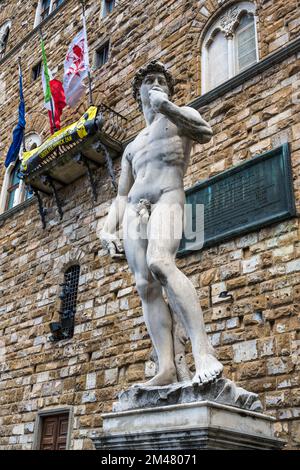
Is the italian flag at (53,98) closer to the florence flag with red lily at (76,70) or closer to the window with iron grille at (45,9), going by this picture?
the florence flag with red lily at (76,70)

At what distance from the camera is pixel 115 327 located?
287 inches

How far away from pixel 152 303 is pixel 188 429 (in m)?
1.02

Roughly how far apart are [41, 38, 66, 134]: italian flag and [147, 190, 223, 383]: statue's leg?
22.3 ft

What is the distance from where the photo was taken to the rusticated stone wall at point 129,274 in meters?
5.45

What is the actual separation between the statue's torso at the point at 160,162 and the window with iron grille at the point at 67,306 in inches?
194

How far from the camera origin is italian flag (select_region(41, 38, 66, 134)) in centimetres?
980

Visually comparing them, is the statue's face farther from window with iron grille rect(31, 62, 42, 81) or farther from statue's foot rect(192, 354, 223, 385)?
window with iron grille rect(31, 62, 42, 81)

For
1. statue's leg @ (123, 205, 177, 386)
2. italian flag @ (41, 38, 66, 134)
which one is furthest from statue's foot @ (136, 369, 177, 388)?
italian flag @ (41, 38, 66, 134)

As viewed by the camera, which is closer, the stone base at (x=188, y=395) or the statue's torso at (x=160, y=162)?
the stone base at (x=188, y=395)

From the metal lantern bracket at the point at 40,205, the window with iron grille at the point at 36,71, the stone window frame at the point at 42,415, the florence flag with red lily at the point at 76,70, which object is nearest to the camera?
the stone window frame at the point at 42,415

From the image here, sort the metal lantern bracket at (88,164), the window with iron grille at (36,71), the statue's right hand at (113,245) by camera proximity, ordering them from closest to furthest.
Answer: the statue's right hand at (113,245) → the metal lantern bracket at (88,164) → the window with iron grille at (36,71)

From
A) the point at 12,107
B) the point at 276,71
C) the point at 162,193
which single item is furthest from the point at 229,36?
the point at 12,107

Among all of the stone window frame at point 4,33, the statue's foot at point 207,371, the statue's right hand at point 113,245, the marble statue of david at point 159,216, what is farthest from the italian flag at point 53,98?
the statue's foot at point 207,371

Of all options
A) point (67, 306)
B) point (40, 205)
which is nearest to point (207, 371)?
point (67, 306)
